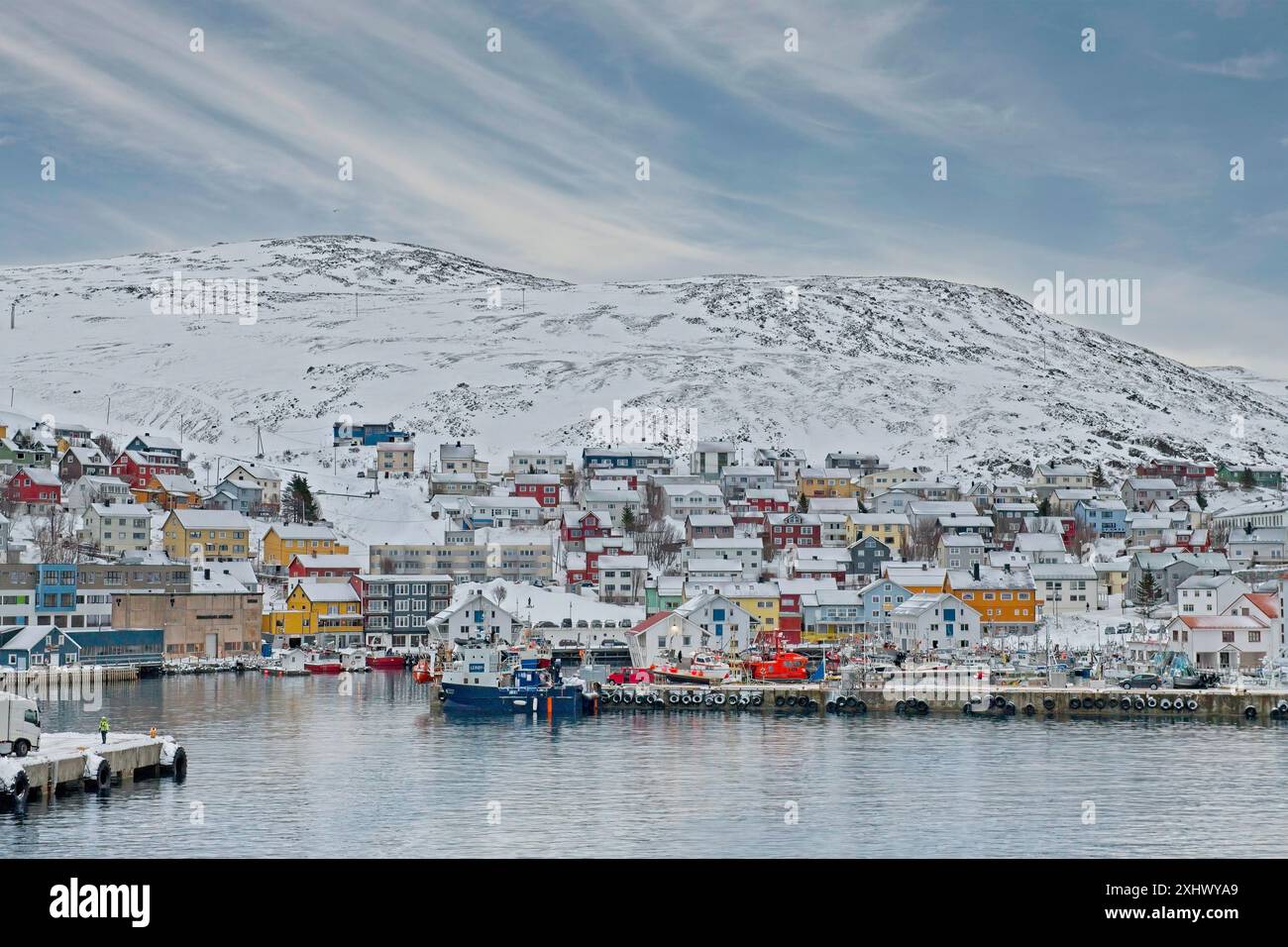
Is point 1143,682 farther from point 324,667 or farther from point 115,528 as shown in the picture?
point 115,528

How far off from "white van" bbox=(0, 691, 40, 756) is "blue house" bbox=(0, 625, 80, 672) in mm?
37480

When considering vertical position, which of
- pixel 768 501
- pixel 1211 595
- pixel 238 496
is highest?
pixel 238 496

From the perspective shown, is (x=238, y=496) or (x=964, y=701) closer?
(x=964, y=701)

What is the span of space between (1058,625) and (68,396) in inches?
5563

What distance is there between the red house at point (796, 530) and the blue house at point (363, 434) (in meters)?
46.5

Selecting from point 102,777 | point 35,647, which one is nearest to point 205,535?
point 35,647

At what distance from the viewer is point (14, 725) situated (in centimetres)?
3231

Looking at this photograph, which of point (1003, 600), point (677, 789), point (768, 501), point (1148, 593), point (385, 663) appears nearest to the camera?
point (677, 789)

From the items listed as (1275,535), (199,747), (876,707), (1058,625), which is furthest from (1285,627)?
(199,747)

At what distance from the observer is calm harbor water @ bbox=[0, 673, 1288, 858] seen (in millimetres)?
26719

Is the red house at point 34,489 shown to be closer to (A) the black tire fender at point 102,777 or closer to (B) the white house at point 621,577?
(B) the white house at point 621,577

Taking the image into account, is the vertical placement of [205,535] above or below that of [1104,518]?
below

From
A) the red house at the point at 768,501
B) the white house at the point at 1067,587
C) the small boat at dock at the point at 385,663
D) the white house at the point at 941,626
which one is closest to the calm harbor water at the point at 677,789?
the white house at the point at 941,626

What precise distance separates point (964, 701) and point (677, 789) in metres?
25.1
